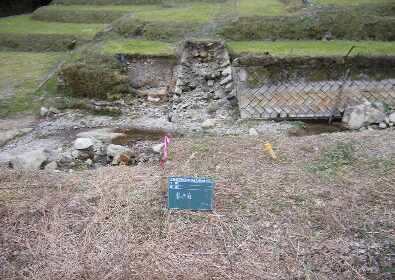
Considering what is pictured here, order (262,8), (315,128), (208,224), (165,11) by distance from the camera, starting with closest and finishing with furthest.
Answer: (208,224) → (315,128) → (262,8) → (165,11)

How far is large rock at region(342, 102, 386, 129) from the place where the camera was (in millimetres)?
9484

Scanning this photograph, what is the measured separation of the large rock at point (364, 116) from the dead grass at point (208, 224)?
337cm

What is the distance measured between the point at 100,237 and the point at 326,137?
433 centimetres

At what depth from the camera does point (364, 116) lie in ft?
31.2

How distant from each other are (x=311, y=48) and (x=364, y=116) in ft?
11.2

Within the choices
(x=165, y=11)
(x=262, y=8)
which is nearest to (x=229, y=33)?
(x=262, y=8)

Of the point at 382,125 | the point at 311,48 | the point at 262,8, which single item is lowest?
the point at 382,125

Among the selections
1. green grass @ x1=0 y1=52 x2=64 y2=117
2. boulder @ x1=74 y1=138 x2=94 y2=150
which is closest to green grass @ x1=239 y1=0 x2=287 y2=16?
green grass @ x1=0 y1=52 x2=64 y2=117

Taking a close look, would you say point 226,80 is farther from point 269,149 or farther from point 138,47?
point 269,149

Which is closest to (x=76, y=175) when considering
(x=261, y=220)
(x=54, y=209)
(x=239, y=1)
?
(x=54, y=209)

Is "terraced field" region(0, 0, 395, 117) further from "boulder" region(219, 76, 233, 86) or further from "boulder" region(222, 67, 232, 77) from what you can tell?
"boulder" region(219, 76, 233, 86)

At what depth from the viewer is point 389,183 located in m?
5.62

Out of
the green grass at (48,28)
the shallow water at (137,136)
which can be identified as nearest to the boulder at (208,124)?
the shallow water at (137,136)

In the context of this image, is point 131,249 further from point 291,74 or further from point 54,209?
point 291,74
